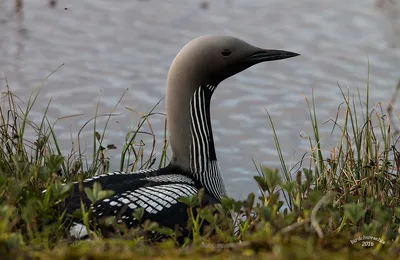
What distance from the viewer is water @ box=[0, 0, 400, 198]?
24.2ft

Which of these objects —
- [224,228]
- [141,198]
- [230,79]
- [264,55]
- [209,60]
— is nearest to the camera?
[224,228]

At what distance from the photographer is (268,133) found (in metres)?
7.51

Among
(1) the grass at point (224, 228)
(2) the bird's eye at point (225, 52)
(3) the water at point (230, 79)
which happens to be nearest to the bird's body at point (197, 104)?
(2) the bird's eye at point (225, 52)

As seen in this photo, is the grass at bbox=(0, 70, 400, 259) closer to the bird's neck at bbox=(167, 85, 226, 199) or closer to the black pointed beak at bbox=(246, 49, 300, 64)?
the bird's neck at bbox=(167, 85, 226, 199)

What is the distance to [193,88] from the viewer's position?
4.68m

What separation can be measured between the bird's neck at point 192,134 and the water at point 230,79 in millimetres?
1924

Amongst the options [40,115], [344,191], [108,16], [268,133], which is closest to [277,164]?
[268,133]

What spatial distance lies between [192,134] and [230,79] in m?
3.72

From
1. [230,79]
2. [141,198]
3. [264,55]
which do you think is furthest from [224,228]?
[230,79]

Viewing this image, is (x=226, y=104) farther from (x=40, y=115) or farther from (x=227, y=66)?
(x=227, y=66)

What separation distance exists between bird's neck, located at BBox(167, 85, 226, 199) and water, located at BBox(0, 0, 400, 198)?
1924 millimetres

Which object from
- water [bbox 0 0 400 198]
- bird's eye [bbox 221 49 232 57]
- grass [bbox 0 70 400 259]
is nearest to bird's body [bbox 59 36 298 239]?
bird's eye [bbox 221 49 232 57]

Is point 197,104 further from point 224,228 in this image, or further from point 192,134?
point 224,228

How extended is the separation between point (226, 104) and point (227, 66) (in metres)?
3.16
